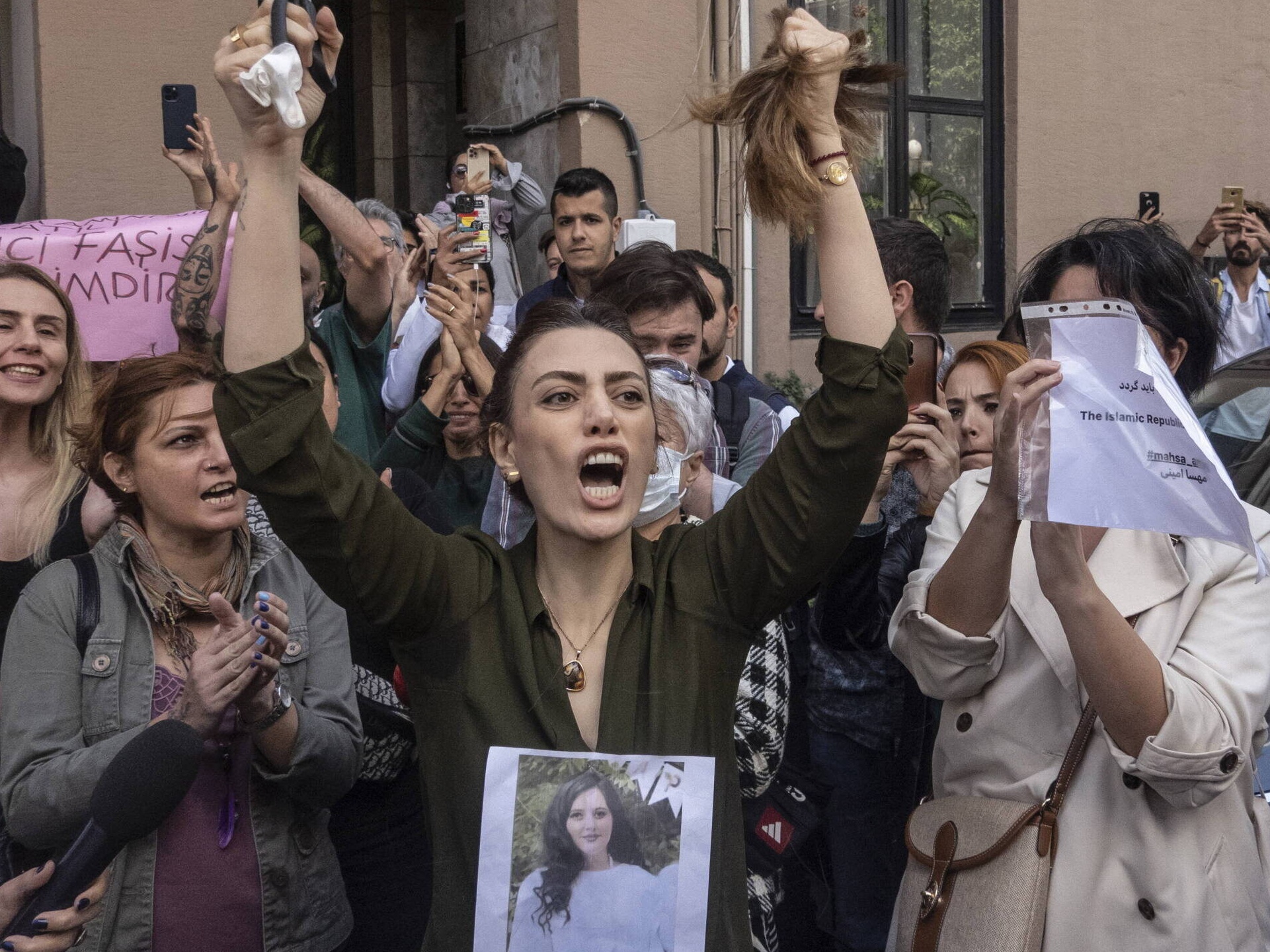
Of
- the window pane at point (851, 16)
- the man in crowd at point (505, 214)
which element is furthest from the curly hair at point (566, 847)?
the window pane at point (851, 16)

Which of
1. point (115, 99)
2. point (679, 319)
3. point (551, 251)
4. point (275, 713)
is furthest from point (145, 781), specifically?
point (551, 251)

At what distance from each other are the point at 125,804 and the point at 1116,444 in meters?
1.61

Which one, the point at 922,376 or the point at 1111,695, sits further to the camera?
the point at 922,376

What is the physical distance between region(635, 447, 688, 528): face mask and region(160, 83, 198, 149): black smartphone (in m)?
2.34

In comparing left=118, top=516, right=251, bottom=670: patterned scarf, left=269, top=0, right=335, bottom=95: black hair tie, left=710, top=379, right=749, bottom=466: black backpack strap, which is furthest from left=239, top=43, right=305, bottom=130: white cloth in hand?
left=710, top=379, right=749, bottom=466: black backpack strap

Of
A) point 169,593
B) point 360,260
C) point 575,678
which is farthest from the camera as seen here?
point 360,260

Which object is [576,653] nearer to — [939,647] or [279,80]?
[939,647]

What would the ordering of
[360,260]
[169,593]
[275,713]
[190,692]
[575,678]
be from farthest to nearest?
1. [360,260]
2. [169,593]
3. [275,713]
4. [190,692]
5. [575,678]

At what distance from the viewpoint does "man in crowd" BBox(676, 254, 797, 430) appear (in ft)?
15.2

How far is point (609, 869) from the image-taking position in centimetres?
190

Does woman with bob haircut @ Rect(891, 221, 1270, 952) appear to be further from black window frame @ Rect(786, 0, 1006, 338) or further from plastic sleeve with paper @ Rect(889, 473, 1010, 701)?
black window frame @ Rect(786, 0, 1006, 338)

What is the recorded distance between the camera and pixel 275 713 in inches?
103

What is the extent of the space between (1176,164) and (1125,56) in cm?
92

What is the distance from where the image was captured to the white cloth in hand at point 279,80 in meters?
1.71
